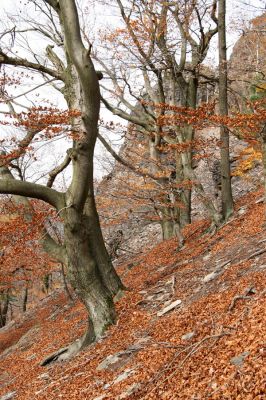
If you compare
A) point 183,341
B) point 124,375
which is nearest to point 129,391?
point 124,375

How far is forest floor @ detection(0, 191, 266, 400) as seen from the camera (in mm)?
4254

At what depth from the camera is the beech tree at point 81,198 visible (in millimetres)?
7684

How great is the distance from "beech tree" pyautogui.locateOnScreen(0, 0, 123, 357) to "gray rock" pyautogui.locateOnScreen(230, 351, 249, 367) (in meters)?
4.57

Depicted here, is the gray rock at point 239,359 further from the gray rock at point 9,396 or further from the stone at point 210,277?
the gray rock at point 9,396

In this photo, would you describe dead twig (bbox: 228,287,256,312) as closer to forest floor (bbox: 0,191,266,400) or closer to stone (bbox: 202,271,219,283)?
forest floor (bbox: 0,191,266,400)

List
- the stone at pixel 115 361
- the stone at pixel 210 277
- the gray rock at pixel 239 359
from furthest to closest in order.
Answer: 1. the stone at pixel 210 277
2. the stone at pixel 115 361
3. the gray rock at pixel 239 359

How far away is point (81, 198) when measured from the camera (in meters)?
8.20

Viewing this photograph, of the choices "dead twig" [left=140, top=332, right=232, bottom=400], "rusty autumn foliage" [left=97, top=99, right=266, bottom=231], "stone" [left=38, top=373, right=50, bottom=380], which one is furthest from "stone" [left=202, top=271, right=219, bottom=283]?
"stone" [left=38, top=373, right=50, bottom=380]

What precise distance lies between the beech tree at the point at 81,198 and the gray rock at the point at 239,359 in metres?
4.57

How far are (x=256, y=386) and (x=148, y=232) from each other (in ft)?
70.8

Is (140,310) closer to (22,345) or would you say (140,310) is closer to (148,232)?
(22,345)

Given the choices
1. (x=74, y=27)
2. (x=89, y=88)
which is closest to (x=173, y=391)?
(x=89, y=88)

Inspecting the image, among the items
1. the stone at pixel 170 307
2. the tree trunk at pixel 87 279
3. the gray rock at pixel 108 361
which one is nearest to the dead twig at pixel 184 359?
the gray rock at pixel 108 361

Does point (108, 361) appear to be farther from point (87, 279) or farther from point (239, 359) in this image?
point (239, 359)
